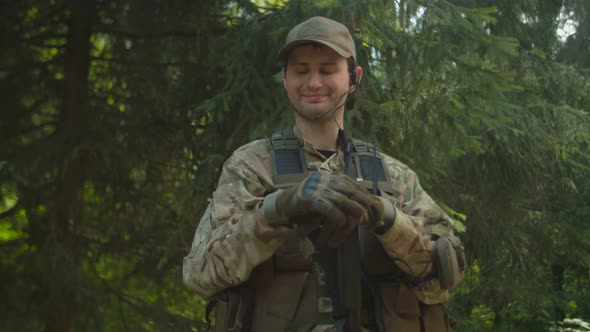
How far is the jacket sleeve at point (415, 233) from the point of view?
2323 mm

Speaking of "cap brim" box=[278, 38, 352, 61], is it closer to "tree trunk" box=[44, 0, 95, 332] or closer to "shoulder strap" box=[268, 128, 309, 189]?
"shoulder strap" box=[268, 128, 309, 189]

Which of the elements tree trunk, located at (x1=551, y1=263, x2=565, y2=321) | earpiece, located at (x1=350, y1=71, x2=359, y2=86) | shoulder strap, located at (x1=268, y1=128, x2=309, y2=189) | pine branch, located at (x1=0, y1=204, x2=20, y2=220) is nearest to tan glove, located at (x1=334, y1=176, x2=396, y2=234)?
shoulder strap, located at (x1=268, y1=128, x2=309, y2=189)

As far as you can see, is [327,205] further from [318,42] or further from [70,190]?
[70,190]

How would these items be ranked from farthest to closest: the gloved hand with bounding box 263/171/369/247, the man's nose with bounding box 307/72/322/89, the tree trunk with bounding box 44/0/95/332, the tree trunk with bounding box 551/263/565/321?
the tree trunk with bounding box 551/263/565/321
the tree trunk with bounding box 44/0/95/332
the man's nose with bounding box 307/72/322/89
the gloved hand with bounding box 263/171/369/247

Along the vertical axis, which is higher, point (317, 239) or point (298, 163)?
point (298, 163)

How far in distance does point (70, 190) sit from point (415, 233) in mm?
4484

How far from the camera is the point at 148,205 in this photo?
658 cm

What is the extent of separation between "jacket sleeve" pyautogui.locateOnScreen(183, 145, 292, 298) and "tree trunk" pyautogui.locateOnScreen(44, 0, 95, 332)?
12.2 ft

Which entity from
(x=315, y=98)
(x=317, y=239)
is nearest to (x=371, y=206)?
(x=317, y=239)

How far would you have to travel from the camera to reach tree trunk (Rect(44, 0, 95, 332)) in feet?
19.6

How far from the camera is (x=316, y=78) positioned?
2.60 metres

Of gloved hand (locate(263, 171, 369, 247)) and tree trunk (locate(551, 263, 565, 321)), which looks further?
tree trunk (locate(551, 263, 565, 321))

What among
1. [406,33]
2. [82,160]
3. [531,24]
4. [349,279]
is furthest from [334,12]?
[531,24]

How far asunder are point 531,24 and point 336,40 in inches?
230
